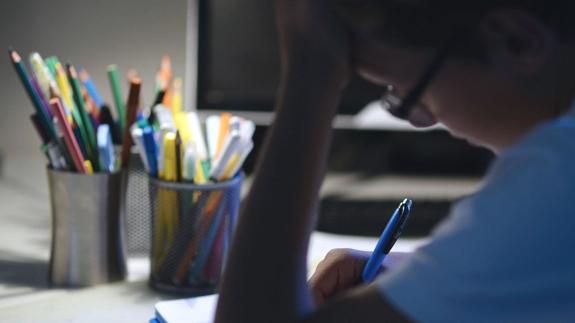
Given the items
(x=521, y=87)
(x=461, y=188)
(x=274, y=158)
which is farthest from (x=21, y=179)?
(x=521, y=87)

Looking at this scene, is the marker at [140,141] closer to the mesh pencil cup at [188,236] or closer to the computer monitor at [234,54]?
the mesh pencil cup at [188,236]

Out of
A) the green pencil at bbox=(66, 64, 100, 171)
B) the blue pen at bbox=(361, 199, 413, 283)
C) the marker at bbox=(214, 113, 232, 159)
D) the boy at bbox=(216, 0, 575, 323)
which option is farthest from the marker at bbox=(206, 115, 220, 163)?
the boy at bbox=(216, 0, 575, 323)

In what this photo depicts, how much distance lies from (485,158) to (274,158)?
0.87 meters

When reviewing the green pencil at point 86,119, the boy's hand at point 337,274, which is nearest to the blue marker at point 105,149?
the green pencil at point 86,119

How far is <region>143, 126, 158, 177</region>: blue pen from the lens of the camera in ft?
2.65

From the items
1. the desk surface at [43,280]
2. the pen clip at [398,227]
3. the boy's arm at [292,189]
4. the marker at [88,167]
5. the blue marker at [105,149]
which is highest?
the boy's arm at [292,189]

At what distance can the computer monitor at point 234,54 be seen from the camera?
1.12m

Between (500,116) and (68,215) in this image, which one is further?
(68,215)

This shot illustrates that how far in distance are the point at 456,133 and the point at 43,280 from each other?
0.50m

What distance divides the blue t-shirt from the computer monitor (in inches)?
28.4

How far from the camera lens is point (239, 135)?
2.68 ft

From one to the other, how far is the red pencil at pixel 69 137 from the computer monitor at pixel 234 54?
33 centimetres

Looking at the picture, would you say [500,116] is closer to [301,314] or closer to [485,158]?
[301,314]

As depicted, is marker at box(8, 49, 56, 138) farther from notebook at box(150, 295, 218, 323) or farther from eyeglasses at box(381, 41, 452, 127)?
eyeglasses at box(381, 41, 452, 127)
